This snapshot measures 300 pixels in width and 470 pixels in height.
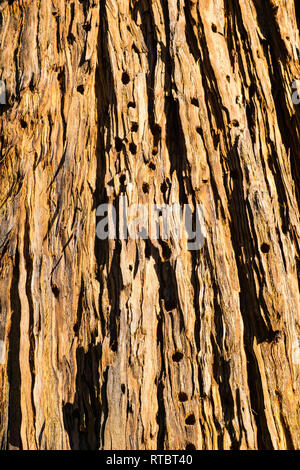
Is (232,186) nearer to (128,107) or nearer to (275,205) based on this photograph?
(275,205)

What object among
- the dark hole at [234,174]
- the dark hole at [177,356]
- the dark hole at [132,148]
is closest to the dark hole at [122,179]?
the dark hole at [132,148]

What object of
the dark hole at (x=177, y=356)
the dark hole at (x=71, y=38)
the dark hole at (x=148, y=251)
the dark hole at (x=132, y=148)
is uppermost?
the dark hole at (x=71, y=38)

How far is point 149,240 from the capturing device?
6.88 feet

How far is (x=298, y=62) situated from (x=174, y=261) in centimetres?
114

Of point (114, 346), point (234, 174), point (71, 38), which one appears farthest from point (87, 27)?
point (114, 346)

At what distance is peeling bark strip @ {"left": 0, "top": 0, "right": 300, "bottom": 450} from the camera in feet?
6.22

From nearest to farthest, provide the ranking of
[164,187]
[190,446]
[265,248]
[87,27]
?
[190,446], [265,248], [164,187], [87,27]

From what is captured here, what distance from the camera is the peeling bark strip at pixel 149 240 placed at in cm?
189

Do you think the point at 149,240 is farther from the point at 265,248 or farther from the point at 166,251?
the point at 265,248

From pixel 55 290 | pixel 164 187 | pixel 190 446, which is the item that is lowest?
pixel 190 446

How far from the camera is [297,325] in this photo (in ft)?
6.54

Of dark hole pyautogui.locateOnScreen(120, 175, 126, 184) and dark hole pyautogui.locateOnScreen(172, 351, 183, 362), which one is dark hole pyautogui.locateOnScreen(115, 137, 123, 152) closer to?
dark hole pyautogui.locateOnScreen(120, 175, 126, 184)

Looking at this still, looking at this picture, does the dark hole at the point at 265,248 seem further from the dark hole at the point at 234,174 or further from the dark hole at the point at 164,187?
the dark hole at the point at 164,187
